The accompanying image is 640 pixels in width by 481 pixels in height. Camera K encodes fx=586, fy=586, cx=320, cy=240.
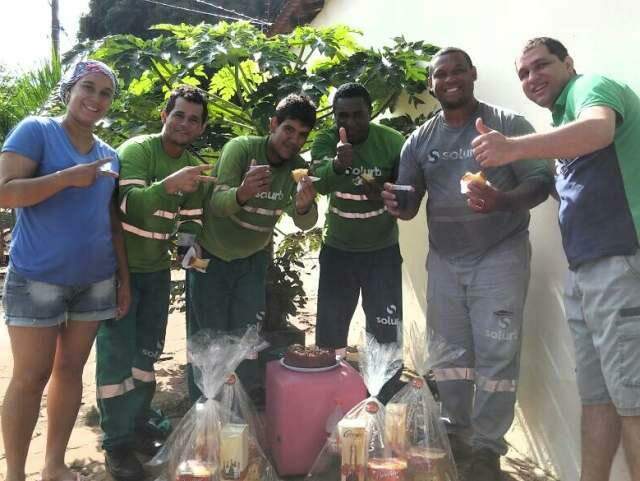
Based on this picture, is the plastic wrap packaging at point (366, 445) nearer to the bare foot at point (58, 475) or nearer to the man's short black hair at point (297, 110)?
the bare foot at point (58, 475)

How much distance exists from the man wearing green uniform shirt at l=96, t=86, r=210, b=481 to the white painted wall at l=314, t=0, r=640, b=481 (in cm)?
192

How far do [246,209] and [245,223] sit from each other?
9 centimetres

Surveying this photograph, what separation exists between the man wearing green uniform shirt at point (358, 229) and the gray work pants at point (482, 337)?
50 cm

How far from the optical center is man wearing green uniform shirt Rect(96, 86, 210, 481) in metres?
3.04

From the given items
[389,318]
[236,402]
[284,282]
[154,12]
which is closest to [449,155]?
[389,318]

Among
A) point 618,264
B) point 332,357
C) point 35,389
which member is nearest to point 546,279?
point 618,264

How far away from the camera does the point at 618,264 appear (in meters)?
2.26

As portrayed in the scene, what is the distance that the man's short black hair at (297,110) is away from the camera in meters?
3.26

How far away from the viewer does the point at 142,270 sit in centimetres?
319

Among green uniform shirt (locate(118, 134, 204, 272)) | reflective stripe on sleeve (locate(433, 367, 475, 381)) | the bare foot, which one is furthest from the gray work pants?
the bare foot

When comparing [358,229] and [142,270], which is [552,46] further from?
[142,270]

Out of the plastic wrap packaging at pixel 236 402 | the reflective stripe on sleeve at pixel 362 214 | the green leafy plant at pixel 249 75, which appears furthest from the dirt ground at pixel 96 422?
the reflective stripe on sleeve at pixel 362 214

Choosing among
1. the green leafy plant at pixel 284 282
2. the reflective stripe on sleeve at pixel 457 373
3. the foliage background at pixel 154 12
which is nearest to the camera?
the reflective stripe on sleeve at pixel 457 373

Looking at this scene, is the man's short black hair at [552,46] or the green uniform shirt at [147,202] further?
the green uniform shirt at [147,202]
